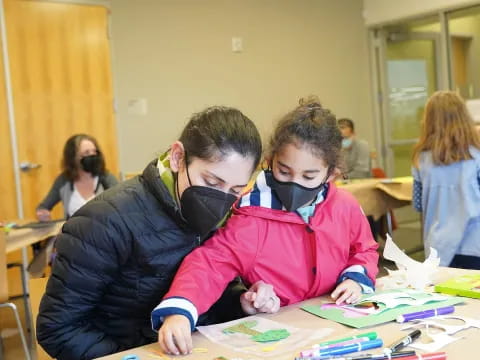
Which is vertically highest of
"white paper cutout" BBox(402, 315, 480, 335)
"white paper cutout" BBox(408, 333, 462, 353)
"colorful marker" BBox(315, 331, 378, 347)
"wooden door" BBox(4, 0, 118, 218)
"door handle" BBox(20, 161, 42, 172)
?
"wooden door" BBox(4, 0, 118, 218)

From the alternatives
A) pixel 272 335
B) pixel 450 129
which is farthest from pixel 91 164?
pixel 272 335

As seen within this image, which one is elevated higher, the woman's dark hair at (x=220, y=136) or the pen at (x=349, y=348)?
the woman's dark hair at (x=220, y=136)

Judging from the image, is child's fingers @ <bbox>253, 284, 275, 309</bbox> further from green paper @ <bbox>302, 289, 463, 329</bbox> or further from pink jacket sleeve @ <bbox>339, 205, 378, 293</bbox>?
pink jacket sleeve @ <bbox>339, 205, 378, 293</bbox>

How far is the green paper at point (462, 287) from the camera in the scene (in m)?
1.35

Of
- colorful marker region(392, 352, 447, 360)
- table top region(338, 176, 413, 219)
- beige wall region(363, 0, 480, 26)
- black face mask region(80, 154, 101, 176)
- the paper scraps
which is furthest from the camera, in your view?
beige wall region(363, 0, 480, 26)

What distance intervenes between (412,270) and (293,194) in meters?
0.39

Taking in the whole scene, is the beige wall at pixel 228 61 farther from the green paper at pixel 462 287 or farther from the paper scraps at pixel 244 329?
the paper scraps at pixel 244 329

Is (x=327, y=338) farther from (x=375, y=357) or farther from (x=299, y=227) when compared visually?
(x=299, y=227)

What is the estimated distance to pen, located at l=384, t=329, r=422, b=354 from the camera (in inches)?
39.7

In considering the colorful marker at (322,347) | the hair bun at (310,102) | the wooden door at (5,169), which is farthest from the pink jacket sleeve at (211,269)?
the wooden door at (5,169)

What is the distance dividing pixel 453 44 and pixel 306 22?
163cm

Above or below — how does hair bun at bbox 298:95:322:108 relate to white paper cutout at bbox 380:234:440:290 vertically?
above

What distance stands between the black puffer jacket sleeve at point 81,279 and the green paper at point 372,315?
46 cm

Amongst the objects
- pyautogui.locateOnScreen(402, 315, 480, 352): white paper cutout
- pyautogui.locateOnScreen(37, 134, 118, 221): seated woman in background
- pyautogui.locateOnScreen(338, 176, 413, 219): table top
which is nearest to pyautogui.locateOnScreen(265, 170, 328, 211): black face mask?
pyautogui.locateOnScreen(402, 315, 480, 352): white paper cutout
